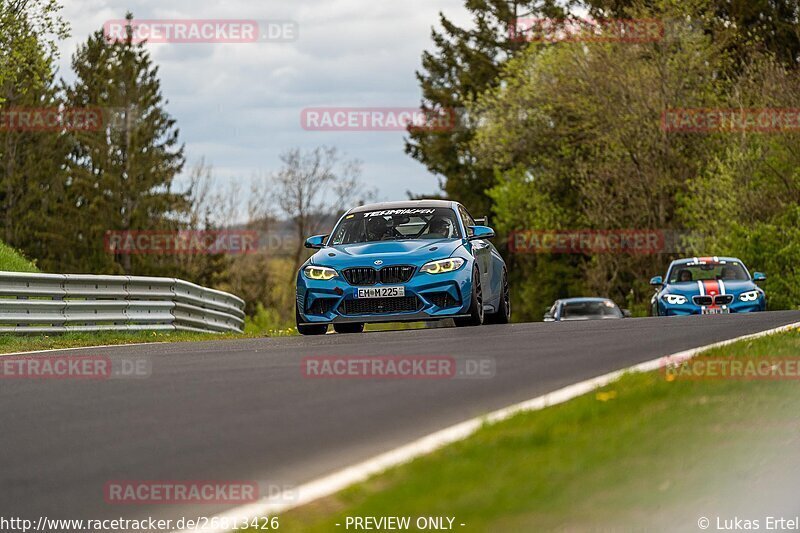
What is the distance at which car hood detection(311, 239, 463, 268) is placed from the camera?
15.8 meters

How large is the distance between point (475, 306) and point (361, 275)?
1.44 metres

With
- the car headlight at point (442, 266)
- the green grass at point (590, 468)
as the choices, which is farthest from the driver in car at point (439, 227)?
the green grass at point (590, 468)

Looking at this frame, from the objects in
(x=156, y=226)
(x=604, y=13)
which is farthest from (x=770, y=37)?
(x=156, y=226)

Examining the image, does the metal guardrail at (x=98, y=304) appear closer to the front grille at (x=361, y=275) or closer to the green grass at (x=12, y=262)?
the front grille at (x=361, y=275)

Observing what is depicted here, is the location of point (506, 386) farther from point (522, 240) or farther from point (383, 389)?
point (522, 240)

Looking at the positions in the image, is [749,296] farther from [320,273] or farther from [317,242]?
[320,273]

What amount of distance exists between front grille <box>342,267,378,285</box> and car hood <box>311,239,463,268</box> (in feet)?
0.21

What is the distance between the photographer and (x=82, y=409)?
8.70 meters

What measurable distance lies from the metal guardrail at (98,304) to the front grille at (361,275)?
16.7ft

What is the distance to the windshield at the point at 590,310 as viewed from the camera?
1184 inches

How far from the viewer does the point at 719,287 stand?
24094 millimetres

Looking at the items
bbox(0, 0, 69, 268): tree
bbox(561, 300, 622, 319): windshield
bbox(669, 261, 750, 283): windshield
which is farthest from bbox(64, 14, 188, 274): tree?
bbox(669, 261, 750, 283): windshield

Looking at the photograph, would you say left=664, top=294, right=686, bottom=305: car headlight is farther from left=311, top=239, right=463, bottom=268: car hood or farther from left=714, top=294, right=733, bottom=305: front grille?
left=311, top=239, right=463, bottom=268: car hood

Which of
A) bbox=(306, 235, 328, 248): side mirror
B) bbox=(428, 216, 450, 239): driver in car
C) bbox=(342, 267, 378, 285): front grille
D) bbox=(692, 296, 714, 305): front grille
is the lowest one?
bbox=(692, 296, 714, 305): front grille
